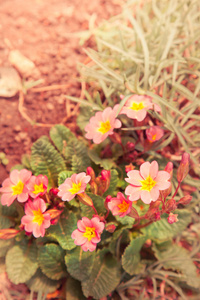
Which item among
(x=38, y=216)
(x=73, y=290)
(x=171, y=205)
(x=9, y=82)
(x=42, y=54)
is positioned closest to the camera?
(x=171, y=205)

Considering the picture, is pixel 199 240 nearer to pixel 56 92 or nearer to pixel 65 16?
pixel 56 92

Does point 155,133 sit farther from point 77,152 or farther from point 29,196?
point 29,196

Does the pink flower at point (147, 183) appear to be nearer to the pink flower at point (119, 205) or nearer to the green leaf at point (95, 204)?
the pink flower at point (119, 205)

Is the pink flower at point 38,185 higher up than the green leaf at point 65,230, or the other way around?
the pink flower at point 38,185

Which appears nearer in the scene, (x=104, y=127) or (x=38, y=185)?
(x=38, y=185)

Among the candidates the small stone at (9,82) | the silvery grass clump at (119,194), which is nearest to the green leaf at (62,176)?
the silvery grass clump at (119,194)

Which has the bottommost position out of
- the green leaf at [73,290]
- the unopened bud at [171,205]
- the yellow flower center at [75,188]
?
the green leaf at [73,290]

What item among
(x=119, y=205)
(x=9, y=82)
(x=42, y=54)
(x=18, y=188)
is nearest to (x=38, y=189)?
(x=18, y=188)

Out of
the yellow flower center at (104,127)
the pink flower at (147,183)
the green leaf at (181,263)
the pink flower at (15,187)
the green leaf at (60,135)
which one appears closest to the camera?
the pink flower at (147,183)
